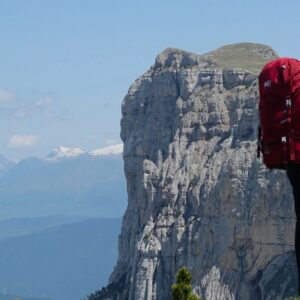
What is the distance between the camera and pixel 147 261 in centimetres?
10844

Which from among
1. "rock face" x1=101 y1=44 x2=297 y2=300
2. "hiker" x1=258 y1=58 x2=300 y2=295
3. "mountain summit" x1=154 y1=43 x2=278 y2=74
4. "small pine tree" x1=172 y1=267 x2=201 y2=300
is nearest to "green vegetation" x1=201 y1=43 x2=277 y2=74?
"mountain summit" x1=154 y1=43 x2=278 y2=74

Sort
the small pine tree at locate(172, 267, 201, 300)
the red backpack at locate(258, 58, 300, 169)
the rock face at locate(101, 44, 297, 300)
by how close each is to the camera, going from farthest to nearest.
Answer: the rock face at locate(101, 44, 297, 300)
the small pine tree at locate(172, 267, 201, 300)
the red backpack at locate(258, 58, 300, 169)

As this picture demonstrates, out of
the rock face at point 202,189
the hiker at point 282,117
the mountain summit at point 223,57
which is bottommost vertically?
the hiker at point 282,117

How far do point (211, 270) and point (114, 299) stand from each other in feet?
62.8

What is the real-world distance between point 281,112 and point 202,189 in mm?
95186

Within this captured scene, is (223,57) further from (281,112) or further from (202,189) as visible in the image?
(281,112)

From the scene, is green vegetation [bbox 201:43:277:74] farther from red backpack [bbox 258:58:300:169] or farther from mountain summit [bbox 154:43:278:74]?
red backpack [bbox 258:58:300:169]

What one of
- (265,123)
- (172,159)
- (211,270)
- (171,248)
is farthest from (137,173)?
(265,123)

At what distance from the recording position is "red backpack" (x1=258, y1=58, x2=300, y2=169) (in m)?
10.5

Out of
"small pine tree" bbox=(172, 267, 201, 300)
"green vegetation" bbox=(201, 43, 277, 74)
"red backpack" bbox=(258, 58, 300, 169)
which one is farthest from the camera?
"green vegetation" bbox=(201, 43, 277, 74)

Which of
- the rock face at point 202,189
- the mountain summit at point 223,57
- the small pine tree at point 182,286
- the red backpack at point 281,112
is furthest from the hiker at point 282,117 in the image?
the mountain summit at point 223,57

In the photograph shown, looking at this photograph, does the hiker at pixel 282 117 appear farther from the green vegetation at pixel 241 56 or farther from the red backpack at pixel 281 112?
the green vegetation at pixel 241 56

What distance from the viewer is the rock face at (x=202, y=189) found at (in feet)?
310

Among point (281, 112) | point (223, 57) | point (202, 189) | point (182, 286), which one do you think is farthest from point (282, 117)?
point (223, 57)
